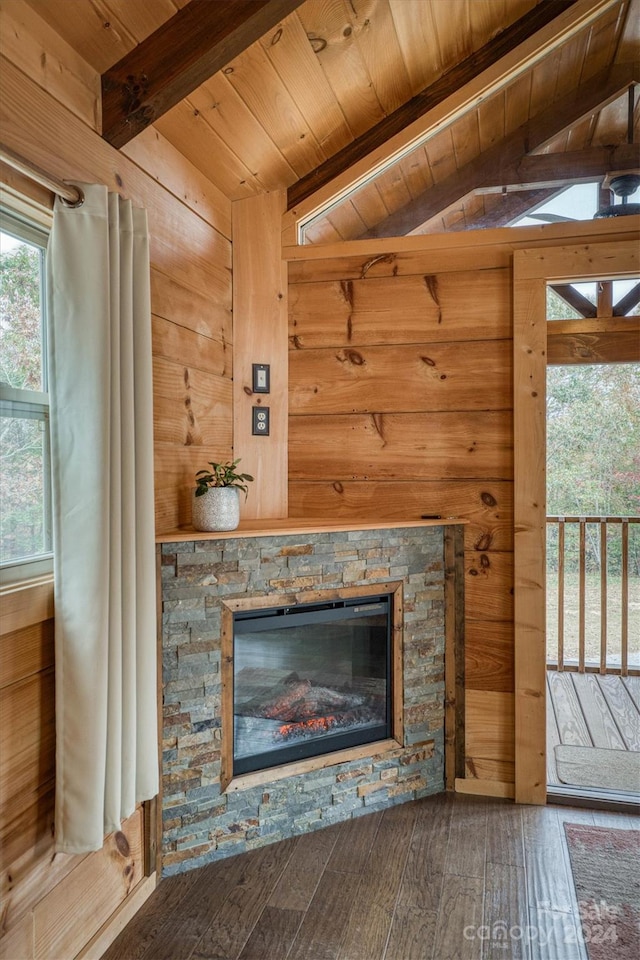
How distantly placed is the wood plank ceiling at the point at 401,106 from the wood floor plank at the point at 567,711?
7.99 ft

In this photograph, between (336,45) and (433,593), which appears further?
(433,593)

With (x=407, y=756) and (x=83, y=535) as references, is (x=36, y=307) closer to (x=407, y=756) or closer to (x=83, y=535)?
(x=83, y=535)

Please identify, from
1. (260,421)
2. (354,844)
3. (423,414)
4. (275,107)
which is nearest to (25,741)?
(354,844)

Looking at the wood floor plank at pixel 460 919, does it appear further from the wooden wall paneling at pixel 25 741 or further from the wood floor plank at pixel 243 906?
the wooden wall paneling at pixel 25 741

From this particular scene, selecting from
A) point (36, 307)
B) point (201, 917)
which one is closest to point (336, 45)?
A: point (36, 307)

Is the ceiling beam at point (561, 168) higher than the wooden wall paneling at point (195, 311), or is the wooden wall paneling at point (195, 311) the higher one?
the ceiling beam at point (561, 168)

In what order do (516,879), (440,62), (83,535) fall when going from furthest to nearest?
(440,62) → (516,879) → (83,535)

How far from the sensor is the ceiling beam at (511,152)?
2.48 meters

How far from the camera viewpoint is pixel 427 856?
2207mm

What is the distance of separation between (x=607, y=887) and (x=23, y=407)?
2277 mm

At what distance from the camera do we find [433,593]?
2.64 m

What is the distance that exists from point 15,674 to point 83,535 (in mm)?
356

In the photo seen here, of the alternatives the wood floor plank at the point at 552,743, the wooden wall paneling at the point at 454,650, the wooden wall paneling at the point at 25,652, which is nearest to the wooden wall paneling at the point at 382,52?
the wooden wall paneling at the point at 454,650

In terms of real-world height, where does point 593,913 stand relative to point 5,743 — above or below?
below
